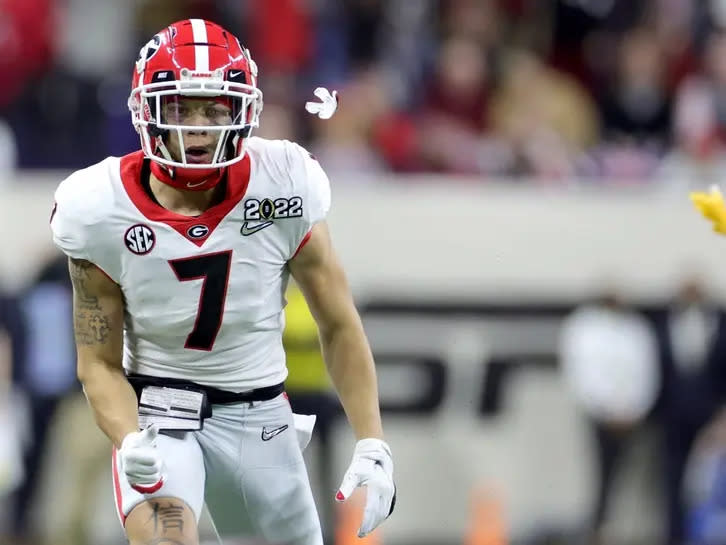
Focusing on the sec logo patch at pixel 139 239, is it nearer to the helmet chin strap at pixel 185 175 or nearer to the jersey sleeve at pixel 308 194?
the helmet chin strap at pixel 185 175

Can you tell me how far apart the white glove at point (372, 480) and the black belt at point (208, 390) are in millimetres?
314

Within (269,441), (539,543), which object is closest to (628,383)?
(539,543)

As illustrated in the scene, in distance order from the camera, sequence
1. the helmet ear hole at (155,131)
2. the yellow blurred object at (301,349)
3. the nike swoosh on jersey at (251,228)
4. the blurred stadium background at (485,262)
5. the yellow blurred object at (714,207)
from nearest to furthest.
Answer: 1. the helmet ear hole at (155,131)
2. the nike swoosh on jersey at (251,228)
3. the yellow blurred object at (714,207)
4. the yellow blurred object at (301,349)
5. the blurred stadium background at (485,262)

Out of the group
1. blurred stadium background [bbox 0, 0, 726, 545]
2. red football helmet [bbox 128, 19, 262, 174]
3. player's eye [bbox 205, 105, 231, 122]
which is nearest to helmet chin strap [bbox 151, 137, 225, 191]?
red football helmet [bbox 128, 19, 262, 174]

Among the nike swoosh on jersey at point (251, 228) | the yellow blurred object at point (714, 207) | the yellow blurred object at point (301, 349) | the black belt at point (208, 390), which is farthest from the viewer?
the yellow blurred object at point (301, 349)

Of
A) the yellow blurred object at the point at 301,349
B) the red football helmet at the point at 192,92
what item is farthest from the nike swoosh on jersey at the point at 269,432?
the yellow blurred object at the point at 301,349

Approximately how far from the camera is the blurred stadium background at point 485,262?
29.7 feet

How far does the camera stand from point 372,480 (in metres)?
4.34

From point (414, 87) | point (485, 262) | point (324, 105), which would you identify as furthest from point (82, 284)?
point (414, 87)

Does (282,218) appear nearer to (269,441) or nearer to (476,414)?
(269,441)

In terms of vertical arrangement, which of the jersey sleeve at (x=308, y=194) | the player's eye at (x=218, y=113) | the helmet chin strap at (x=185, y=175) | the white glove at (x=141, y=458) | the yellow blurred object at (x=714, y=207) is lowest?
the white glove at (x=141, y=458)

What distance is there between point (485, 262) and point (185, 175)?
5.25 m

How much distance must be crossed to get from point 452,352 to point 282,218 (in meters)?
5.05

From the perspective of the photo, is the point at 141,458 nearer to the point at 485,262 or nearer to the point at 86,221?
the point at 86,221
